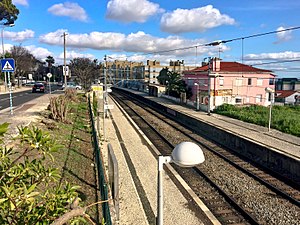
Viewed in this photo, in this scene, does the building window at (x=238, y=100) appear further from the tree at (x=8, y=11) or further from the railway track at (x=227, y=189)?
the tree at (x=8, y=11)

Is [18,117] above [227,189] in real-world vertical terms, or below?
above

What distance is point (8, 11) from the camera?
42.6m

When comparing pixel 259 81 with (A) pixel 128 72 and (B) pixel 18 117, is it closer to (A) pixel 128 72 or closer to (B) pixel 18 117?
(B) pixel 18 117

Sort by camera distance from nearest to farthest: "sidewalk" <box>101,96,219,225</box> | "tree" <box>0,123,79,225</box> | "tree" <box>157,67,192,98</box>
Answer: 1. "tree" <box>0,123,79,225</box>
2. "sidewalk" <box>101,96,219,225</box>
3. "tree" <box>157,67,192,98</box>

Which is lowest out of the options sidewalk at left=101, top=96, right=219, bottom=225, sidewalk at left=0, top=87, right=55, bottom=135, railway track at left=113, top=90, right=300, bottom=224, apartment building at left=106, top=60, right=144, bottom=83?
railway track at left=113, top=90, right=300, bottom=224

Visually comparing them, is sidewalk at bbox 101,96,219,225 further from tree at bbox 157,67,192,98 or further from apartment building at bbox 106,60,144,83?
apartment building at bbox 106,60,144,83

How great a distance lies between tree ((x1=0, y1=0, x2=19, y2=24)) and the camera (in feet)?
137

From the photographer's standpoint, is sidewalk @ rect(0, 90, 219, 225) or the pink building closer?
sidewalk @ rect(0, 90, 219, 225)

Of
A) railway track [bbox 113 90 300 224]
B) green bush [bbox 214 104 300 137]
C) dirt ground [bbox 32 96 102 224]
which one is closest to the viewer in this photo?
dirt ground [bbox 32 96 102 224]

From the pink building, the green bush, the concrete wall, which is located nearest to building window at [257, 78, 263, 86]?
the pink building

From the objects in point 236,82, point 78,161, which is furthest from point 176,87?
point 78,161

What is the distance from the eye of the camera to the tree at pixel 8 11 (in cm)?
Answer: 4168

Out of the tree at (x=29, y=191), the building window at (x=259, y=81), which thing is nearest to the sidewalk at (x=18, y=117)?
the tree at (x=29, y=191)

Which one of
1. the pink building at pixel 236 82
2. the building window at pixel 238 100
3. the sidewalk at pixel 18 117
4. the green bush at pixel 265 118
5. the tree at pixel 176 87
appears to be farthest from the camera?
the tree at pixel 176 87
